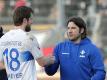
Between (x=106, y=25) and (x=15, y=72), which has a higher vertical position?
(x=15, y=72)

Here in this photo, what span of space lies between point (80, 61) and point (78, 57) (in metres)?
0.05

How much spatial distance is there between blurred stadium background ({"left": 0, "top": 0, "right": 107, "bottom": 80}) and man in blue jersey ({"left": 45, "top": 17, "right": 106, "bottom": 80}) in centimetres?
850

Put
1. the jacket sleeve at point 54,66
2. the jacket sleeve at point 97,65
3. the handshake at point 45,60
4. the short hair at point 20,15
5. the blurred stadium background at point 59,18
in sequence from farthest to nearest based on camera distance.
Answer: the blurred stadium background at point 59,18, the jacket sleeve at point 54,66, the jacket sleeve at point 97,65, the handshake at point 45,60, the short hair at point 20,15

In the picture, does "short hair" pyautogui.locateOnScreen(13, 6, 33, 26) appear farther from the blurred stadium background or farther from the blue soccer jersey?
the blurred stadium background

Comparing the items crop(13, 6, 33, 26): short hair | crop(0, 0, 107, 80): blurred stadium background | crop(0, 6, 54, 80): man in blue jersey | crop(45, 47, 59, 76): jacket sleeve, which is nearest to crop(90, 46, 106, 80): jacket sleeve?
crop(45, 47, 59, 76): jacket sleeve

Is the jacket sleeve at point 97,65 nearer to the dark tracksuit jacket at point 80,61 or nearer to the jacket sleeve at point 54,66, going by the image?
the dark tracksuit jacket at point 80,61

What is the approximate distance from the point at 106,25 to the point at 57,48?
1000 centimetres

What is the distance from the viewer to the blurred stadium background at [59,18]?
16497 mm

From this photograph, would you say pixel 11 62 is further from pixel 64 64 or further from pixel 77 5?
pixel 77 5

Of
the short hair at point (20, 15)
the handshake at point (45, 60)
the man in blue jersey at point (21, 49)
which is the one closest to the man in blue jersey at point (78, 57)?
the handshake at point (45, 60)

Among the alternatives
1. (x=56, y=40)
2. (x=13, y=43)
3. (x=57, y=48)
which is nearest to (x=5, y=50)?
(x=13, y=43)

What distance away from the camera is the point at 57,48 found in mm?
7516

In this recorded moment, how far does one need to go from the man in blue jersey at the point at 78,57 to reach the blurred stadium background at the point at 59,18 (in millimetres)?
8505

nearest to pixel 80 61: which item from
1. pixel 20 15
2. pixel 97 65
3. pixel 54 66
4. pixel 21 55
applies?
pixel 97 65
